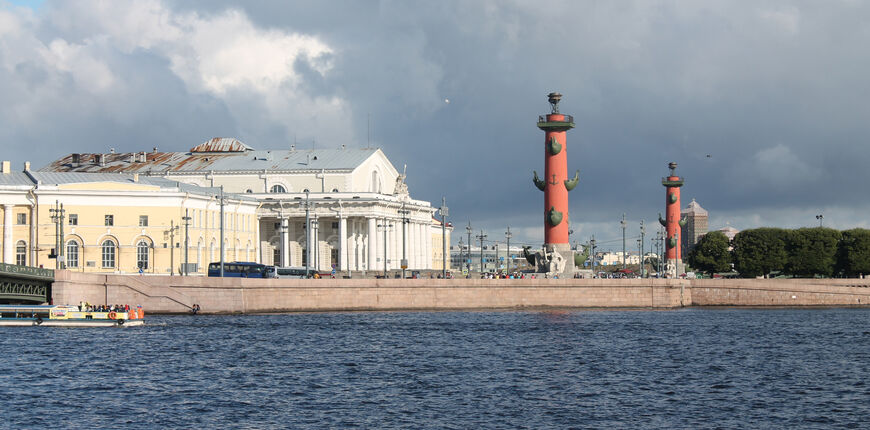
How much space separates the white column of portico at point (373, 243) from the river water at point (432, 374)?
33636 mm

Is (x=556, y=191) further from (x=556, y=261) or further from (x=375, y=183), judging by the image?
(x=375, y=183)

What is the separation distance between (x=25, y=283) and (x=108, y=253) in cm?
2061

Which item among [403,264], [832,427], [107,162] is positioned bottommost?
[832,427]

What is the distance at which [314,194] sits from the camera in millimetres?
96875

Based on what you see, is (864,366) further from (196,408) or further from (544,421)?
(196,408)

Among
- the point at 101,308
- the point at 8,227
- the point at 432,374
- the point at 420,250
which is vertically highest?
the point at 8,227

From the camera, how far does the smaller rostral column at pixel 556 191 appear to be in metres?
73.4

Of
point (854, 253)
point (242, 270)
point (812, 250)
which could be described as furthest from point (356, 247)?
point (854, 253)

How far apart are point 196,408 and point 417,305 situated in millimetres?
34699

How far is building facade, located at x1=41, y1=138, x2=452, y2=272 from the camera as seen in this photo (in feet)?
314

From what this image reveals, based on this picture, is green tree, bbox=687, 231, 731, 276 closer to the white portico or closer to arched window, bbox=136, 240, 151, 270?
the white portico

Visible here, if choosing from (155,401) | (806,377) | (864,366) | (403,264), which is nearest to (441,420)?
(155,401)

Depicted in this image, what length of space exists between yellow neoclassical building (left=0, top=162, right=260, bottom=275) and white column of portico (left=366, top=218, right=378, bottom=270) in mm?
16747

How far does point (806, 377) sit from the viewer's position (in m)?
40.6
